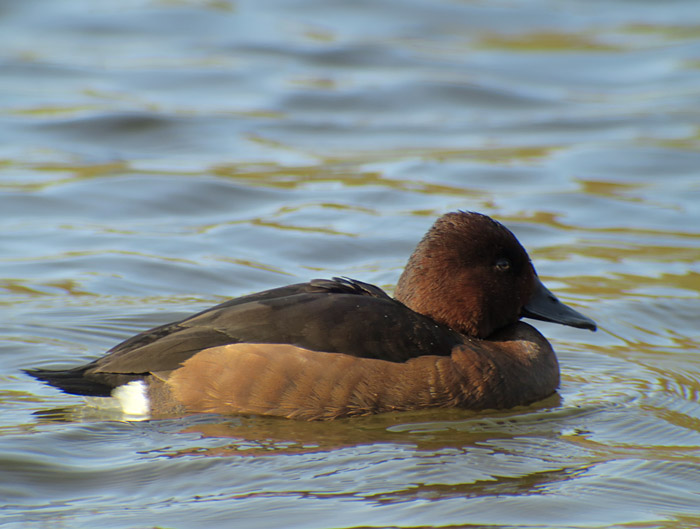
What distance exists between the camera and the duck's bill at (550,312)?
21.1 feet

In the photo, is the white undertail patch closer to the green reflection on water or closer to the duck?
the duck

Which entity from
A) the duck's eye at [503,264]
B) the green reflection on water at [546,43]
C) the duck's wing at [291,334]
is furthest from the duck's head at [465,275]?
the green reflection on water at [546,43]

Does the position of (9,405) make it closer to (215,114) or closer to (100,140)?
(100,140)

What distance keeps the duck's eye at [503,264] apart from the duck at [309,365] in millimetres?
454

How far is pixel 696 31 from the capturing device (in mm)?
16562

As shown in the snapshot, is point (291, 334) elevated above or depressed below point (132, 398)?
above

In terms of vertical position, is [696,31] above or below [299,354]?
above

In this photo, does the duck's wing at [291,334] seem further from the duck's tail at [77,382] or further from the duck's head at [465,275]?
the duck's head at [465,275]

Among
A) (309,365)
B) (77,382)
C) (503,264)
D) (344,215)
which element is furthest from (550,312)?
(344,215)

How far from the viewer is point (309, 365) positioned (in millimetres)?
5590

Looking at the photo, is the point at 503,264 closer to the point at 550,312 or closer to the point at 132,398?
the point at 550,312

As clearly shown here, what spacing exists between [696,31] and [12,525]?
14216 millimetres

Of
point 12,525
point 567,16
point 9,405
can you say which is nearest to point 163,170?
point 9,405

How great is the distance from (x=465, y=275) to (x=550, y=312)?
61cm
